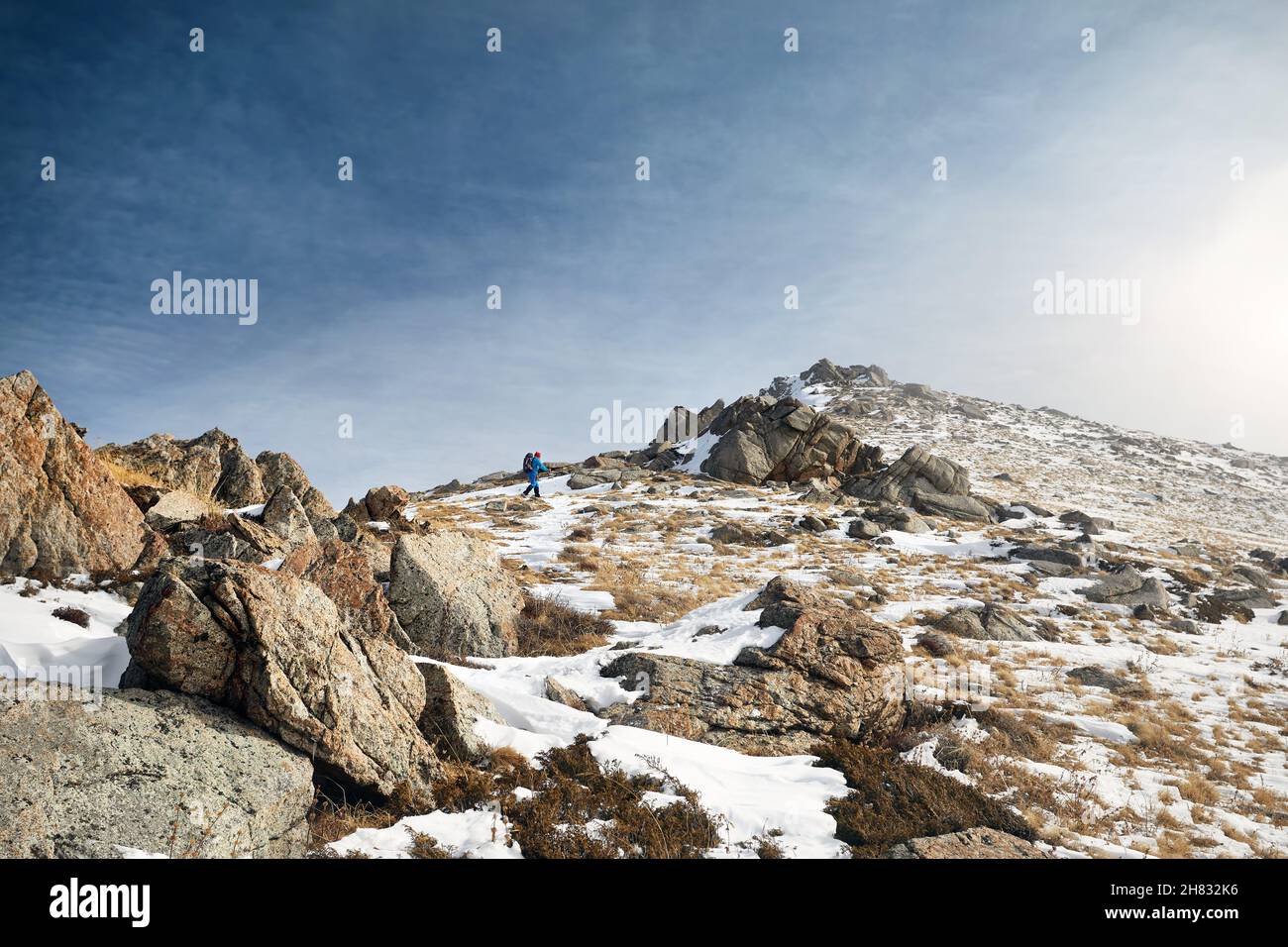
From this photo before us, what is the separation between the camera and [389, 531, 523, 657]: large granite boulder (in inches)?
469

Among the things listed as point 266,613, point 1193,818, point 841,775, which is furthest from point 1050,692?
point 266,613

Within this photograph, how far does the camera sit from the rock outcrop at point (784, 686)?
9492 millimetres

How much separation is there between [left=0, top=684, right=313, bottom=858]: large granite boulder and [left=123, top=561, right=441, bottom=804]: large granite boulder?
242 millimetres

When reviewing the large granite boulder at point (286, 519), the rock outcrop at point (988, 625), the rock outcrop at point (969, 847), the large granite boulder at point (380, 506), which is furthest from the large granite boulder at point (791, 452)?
the rock outcrop at point (969, 847)

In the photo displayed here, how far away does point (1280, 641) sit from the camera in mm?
18344

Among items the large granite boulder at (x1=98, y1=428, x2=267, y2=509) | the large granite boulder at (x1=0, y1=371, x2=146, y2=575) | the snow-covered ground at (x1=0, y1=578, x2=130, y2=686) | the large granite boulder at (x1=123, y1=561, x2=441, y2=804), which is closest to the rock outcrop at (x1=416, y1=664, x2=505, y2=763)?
the large granite boulder at (x1=123, y1=561, x2=441, y2=804)

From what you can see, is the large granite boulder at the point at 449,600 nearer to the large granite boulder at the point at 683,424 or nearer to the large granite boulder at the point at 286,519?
the large granite boulder at the point at 286,519

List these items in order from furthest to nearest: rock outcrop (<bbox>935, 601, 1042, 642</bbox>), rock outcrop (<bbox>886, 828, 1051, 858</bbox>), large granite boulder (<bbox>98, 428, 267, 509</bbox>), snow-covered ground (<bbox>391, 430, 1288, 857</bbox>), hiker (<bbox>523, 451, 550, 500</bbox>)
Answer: hiker (<bbox>523, 451, 550, 500</bbox>) < large granite boulder (<bbox>98, 428, 267, 509</bbox>) < rock outcrop (<bbox>935, 601, 1042, 642</bbox>) < snow-covered ground (<bbox>391, 430, 1288, 857</bbox>) < rock outcrop (<bbox>886, 828, 1051, 858</bbox>)

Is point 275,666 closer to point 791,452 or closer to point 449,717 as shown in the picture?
point 449,717

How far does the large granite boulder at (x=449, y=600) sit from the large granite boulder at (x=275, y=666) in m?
4.58

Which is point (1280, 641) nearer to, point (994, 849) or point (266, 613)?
point (994, 849)
